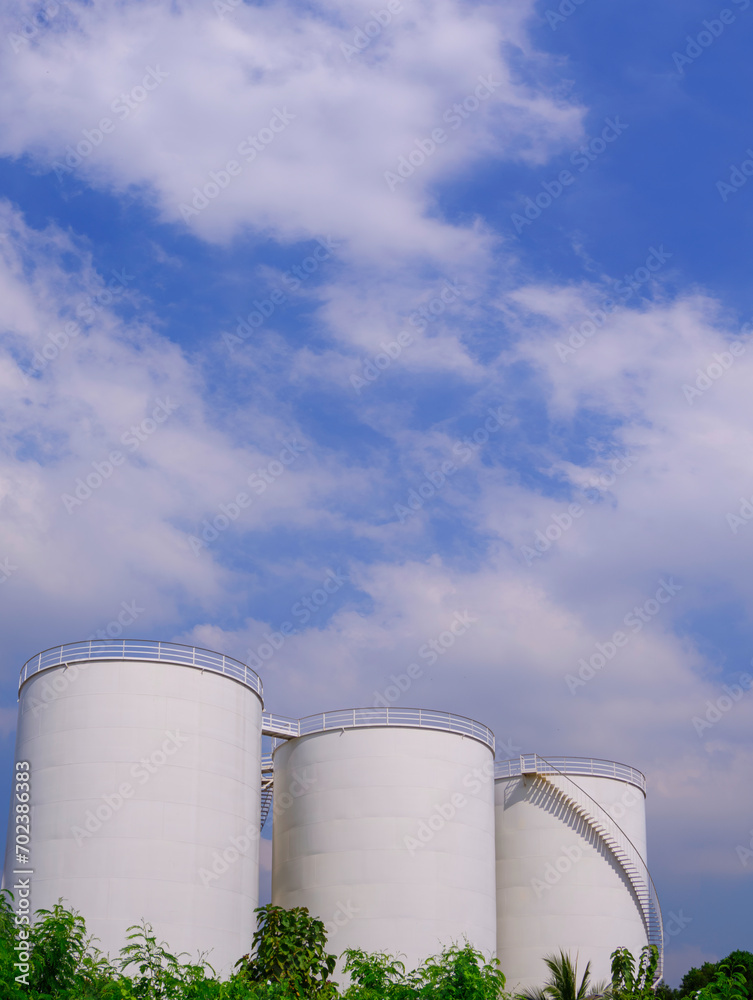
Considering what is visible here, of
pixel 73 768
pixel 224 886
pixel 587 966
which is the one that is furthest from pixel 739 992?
pixel 587 966

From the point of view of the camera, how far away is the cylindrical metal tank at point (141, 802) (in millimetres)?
35125

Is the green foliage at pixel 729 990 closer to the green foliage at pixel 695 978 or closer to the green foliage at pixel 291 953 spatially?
the green foliage at pixel 291 953

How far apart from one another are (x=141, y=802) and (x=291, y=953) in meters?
7.16

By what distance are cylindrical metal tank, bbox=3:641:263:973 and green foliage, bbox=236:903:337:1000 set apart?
0.69 meters
